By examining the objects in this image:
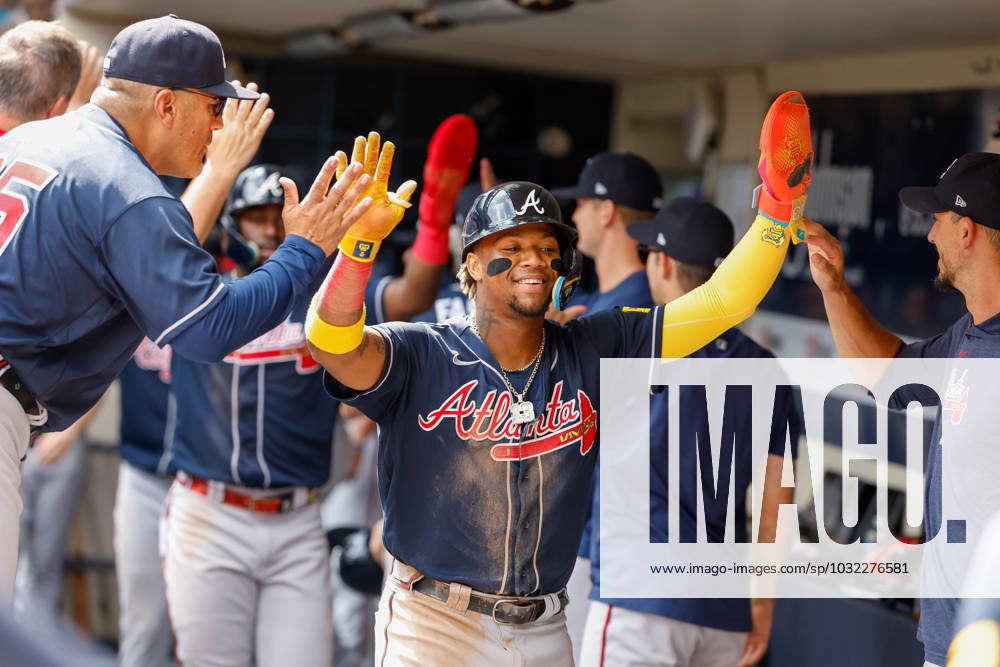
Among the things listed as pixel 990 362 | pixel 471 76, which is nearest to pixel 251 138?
pixel 990 362

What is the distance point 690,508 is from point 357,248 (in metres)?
1.36

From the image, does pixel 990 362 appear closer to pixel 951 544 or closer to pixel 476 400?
pixel 951 544

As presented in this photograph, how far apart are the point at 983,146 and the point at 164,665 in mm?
3564

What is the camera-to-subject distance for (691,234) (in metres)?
3.28

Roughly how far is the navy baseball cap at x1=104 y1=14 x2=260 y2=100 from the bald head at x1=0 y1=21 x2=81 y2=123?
50 cm

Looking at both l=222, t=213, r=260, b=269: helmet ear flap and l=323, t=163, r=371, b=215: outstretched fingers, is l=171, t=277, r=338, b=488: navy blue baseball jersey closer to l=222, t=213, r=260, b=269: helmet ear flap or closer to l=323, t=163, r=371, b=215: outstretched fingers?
l=222, t=213, r=260, b=269: helmet ear flap

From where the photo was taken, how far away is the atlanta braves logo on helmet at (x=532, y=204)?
2600mm

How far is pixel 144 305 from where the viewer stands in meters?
2.28

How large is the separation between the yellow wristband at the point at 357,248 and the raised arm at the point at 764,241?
72cm

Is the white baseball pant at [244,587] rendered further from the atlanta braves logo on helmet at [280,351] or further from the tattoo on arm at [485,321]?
the tattoo on arm at [485,321]

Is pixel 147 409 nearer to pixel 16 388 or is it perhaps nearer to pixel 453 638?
pixel 16 388

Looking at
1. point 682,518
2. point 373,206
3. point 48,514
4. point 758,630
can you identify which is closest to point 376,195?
point 373,206

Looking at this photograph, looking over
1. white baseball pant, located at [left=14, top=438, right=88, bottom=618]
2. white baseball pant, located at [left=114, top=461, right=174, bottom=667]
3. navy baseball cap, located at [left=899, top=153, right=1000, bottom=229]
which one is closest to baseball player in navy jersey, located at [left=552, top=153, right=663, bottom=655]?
navy baseball cap, located at [left=899, top=153, right=1000, bottom=229]

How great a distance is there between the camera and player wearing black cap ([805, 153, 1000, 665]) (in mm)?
2578
